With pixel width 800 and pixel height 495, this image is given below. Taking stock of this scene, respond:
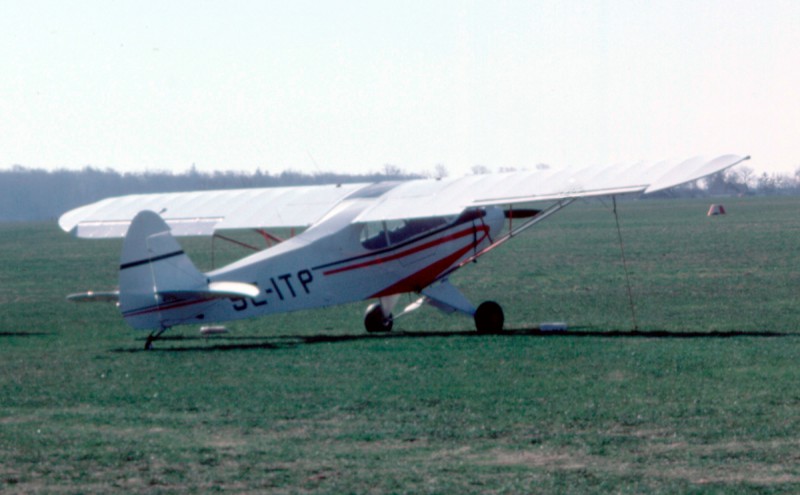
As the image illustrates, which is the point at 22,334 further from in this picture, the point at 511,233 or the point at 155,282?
the point at 511,233

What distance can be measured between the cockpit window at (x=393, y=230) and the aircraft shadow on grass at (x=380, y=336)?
1191mm

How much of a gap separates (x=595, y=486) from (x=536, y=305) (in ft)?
42.4

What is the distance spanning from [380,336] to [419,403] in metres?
5.80

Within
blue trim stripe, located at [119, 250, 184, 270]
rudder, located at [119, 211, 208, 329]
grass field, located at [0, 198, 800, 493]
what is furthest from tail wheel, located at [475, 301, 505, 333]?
blue trim stripe, located at [119, 250, 184, 270]

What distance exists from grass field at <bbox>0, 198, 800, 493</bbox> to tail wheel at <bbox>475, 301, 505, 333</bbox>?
1.09 ft

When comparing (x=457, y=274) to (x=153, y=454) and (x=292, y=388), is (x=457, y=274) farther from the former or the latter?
(x=153, y=454)

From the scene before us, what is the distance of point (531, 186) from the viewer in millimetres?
15680

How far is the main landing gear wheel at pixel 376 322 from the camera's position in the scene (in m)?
16.7

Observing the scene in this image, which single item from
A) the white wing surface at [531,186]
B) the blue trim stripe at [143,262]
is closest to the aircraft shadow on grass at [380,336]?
the blue trim stripe at [143,262]

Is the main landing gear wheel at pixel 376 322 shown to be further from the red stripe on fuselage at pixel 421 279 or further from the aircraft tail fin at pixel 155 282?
the aircraft tail fin at pixel 155 282

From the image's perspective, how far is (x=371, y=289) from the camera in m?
16.0

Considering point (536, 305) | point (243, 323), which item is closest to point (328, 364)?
point (243, 323)

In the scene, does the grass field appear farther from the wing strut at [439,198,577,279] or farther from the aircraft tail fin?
the wing strut at [439,198,577,279]

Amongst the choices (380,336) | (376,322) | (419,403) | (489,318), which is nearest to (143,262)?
(380,336)
